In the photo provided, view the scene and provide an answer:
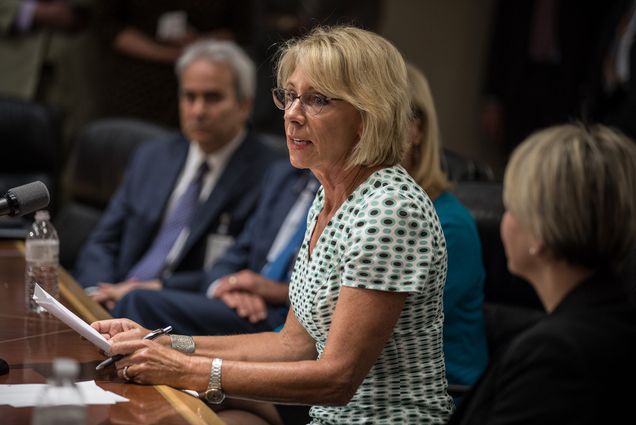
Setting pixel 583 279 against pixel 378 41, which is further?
pixel 378 41

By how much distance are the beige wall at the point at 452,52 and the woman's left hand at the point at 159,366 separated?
4.35 meters

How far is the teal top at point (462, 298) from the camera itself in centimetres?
248

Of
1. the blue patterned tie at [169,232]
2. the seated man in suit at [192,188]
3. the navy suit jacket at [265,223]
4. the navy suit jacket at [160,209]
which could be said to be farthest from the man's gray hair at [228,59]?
the navy suit jacket at [265,223]

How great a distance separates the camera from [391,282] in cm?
194

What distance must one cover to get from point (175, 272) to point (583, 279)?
2346 millimetres

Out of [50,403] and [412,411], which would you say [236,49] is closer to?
[412,411]

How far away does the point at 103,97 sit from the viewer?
5770 mm

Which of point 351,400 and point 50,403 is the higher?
point 50,403

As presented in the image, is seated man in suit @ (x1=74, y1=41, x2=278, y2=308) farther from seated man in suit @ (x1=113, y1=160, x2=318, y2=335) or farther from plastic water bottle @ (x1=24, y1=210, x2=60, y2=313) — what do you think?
plastic water bottle @ (x1=24, y1=210, x2=60, y2=313)

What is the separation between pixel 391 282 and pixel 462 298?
622 mm

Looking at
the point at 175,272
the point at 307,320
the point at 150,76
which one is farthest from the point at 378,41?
the point at 150,76

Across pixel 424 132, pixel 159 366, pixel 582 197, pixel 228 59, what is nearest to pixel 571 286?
pixel 582 197

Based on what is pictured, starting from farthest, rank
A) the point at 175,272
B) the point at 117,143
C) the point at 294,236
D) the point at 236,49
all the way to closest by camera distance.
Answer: the point at 117,143, the point at 236,49, the point at 175,272, the point at 294,236

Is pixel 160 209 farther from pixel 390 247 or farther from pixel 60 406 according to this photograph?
pixel 60 406
